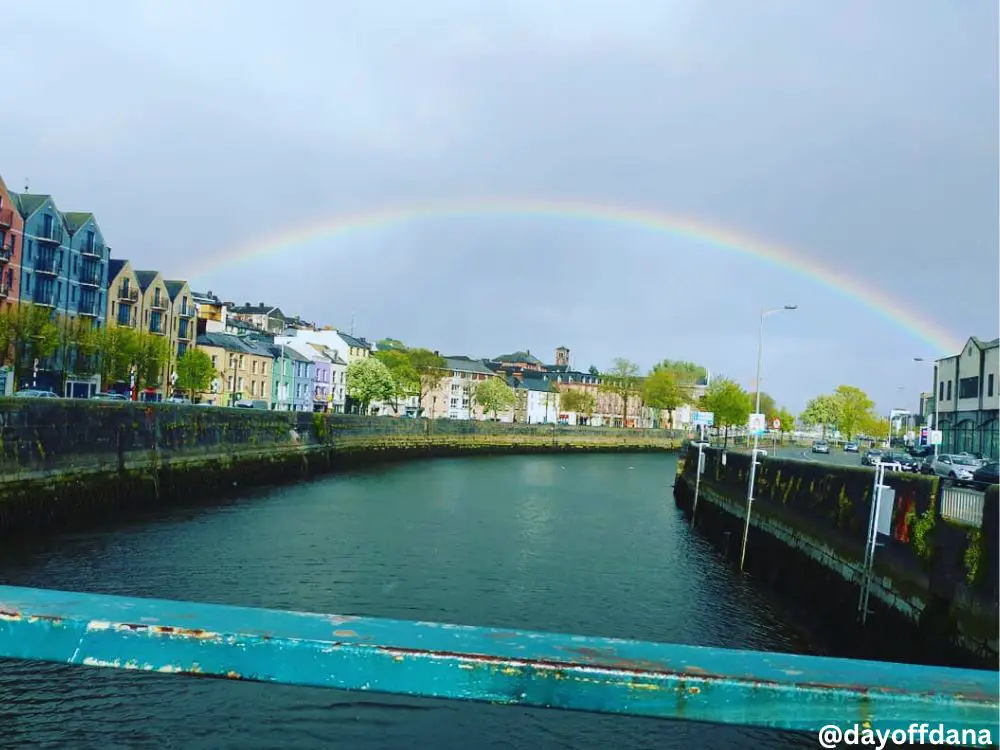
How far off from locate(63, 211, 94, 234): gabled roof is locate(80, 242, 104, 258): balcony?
1909 mm

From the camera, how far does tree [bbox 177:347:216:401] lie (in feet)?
288

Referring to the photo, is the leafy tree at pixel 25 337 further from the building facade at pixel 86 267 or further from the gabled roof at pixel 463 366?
the gabled roof at pixel 463 366

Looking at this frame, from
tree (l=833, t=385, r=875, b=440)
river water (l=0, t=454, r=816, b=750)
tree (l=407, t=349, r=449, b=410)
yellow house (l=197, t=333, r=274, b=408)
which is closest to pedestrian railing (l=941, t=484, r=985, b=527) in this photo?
river water (l=0, t=454, r=816, b=750)

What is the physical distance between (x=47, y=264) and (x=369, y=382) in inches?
2159

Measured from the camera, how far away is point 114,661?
107 inches

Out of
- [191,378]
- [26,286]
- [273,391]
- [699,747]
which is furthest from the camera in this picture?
[273,391]

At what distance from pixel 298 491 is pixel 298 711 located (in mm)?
37288

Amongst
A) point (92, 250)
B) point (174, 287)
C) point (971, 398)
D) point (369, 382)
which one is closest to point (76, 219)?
point (92, 250)

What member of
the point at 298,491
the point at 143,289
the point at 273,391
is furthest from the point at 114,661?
the point at 273,391

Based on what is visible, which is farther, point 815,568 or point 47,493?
point 47,493

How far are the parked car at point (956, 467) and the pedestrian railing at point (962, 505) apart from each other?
25568mm

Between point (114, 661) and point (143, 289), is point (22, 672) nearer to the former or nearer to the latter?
point (114, 661)

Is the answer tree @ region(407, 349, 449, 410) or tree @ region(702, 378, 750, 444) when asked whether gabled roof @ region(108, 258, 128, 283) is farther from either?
tree @ region(702, 378, 750, 444)

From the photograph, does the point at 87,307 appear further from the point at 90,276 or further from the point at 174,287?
the point at 174,287
